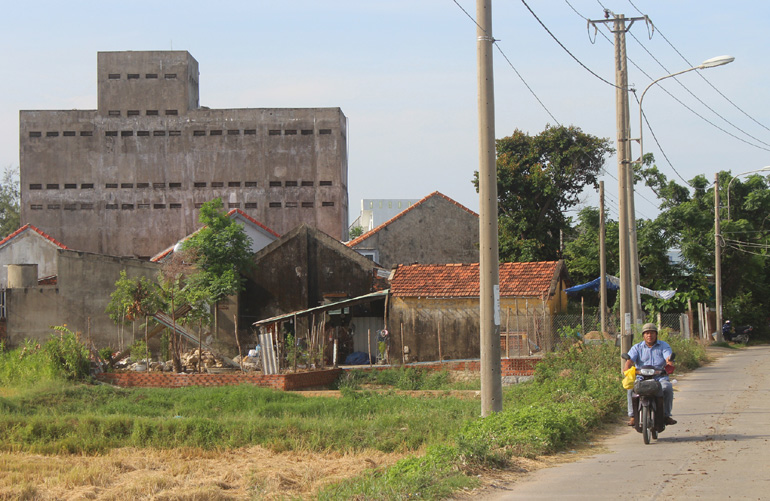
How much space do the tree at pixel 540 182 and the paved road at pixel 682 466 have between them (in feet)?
90.1

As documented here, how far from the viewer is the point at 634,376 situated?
11.3 metres

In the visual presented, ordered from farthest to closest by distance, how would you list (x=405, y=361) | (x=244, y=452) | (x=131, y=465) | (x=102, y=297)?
(x=102, y=297), (x=405, y=361), (x=244, y=452), (x=131, y=465)

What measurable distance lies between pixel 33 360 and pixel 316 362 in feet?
28.2

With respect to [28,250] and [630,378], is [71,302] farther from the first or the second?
[630,378]

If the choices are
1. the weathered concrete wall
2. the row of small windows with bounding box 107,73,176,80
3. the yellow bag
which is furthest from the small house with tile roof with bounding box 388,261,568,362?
the row of small windows with bounding box 107,73,176,80

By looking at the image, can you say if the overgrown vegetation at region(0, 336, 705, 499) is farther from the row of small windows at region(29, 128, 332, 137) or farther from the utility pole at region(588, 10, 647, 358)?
the row of small windows at region(29, 128, 332, 137)

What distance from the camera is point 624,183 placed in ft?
65.7

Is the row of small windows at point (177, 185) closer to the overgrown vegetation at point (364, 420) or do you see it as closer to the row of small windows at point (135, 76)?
the row of small windows at point (135, 76)

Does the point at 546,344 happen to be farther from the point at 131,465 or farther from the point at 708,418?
the point at 131,465

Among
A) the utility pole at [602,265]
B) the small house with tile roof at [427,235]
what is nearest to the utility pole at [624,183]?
the utility pole at [602,265]

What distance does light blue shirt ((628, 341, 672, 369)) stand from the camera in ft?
37.4

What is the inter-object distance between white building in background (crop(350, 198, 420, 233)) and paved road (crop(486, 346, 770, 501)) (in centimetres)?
5772

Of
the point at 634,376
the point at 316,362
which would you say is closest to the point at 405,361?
the point at 316,362

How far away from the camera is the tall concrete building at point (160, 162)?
47438 mm
